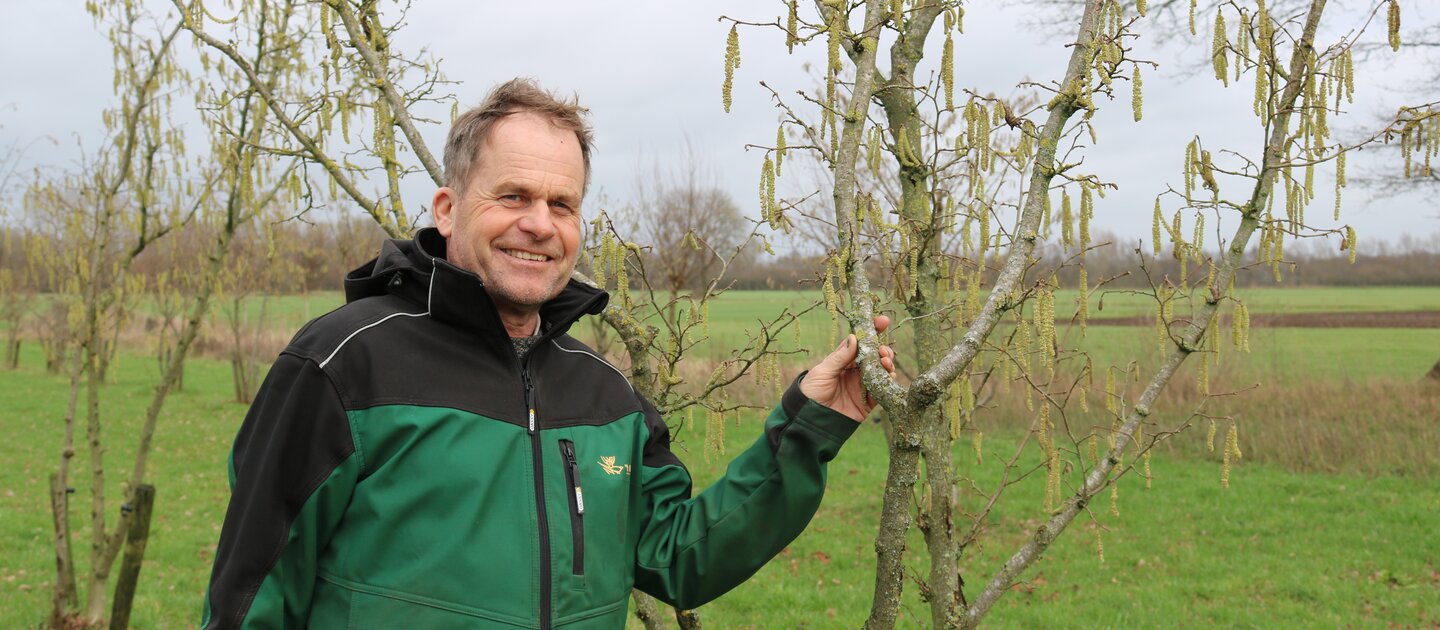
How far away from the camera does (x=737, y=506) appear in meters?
2.14

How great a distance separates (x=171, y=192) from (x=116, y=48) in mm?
970

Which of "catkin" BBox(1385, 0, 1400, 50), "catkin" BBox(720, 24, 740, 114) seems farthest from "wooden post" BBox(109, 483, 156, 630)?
"catkin" BBox(1385, 0, 1400, 50)

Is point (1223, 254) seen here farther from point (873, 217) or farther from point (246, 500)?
point (246, 500)

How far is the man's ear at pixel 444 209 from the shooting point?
2.17 m

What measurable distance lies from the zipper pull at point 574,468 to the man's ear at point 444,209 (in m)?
0.55

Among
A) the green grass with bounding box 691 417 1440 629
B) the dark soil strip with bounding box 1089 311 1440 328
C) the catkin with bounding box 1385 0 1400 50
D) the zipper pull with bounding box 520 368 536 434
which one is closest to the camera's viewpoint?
the zipper pull with bounding box 520 368 536 434

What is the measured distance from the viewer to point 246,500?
5.85ft

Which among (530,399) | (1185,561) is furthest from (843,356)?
(1185,561)

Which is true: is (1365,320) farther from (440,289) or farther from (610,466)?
(440,289)

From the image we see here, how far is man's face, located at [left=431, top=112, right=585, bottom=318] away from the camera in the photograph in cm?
205

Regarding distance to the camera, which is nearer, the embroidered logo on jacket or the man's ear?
the embroidered logo on jacket

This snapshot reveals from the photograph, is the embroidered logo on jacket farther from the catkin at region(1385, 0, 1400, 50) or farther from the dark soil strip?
the dark soil strip

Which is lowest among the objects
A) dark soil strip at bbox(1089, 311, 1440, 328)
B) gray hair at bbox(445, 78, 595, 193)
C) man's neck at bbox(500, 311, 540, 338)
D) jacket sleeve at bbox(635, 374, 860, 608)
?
dark soil strip at bbox(1089, 311, 1440, 328)

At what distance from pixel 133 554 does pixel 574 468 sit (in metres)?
4.22
